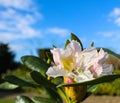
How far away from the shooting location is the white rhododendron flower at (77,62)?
1.02 metres

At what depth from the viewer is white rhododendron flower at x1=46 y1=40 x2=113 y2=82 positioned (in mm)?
1021

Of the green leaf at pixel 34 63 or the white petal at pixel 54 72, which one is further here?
the green leaf at pixel 34 63

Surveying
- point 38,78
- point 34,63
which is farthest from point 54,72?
point 34,63

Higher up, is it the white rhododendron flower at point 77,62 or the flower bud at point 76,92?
the white rhododendron flower at point 77,62

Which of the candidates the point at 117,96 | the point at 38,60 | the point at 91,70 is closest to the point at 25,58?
the point at 38,60

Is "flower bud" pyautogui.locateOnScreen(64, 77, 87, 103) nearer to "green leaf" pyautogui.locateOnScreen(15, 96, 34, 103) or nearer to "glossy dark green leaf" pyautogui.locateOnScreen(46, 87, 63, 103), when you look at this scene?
"glossy dark green leaf" pyautogui.locateOnScreen(46, 87, 63, 103)

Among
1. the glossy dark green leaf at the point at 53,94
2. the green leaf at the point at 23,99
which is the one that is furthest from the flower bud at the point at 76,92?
the green leaf at the point at 23,99

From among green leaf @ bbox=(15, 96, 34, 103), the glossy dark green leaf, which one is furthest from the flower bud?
green leaf @ bbox=(15, 96, 34, 103)

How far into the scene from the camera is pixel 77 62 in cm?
106

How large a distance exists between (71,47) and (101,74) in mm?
117

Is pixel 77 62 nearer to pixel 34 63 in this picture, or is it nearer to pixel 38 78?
pixel 38 78

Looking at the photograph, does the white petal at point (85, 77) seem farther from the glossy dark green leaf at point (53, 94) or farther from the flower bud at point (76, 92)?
the glossy dark green leaf at point (53, 94)

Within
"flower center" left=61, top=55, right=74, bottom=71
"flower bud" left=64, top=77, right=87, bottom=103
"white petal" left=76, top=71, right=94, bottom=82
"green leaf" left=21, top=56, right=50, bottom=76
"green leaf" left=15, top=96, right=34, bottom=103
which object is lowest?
"flower bud" left=64, top=77, right=87, bottom=103

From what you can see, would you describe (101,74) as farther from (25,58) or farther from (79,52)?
(25,58)
